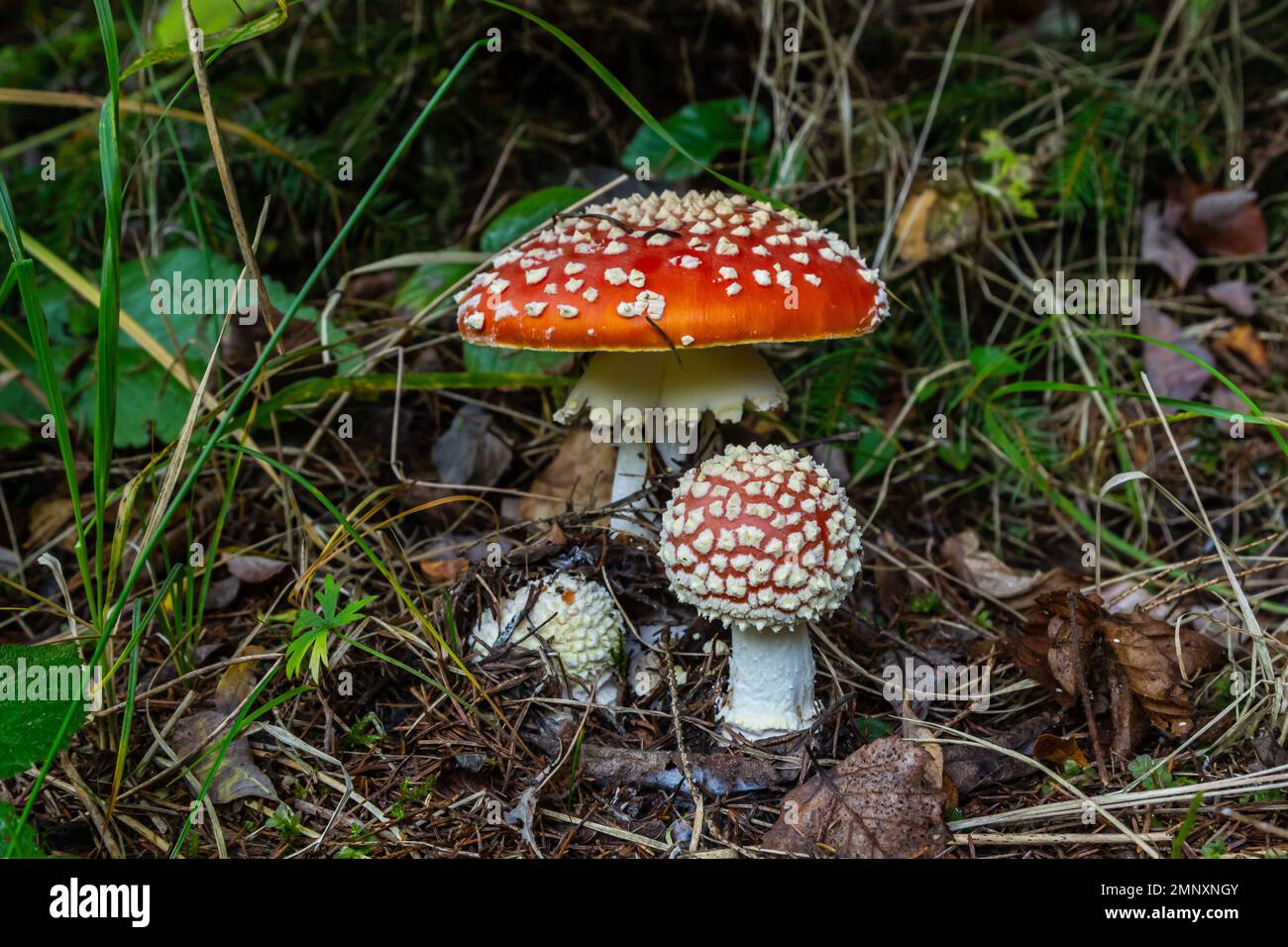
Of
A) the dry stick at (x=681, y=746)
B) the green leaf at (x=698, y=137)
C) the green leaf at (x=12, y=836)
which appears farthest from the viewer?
the green leaf at (x=698, y=137)

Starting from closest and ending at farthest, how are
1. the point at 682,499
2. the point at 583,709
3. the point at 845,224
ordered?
the point at 682,499
the point at 583,709
the point at 845,224

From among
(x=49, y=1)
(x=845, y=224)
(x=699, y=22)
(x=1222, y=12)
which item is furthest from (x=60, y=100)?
(x=1222, y=12)

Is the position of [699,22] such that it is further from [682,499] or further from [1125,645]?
[1125,645]

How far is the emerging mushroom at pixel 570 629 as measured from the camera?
2.78 m

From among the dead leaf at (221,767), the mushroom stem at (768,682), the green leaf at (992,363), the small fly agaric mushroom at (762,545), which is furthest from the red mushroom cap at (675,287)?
the dead leaf at (221,767)

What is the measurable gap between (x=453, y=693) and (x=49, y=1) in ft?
16.8

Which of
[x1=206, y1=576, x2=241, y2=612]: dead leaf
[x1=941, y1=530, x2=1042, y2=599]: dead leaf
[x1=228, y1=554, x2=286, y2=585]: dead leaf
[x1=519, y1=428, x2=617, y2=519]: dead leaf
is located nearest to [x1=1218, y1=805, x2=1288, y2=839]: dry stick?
[x1=941, y1=530, x2=1042, y2=599]: dead leaf

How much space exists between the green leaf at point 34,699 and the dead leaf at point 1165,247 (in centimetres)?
435

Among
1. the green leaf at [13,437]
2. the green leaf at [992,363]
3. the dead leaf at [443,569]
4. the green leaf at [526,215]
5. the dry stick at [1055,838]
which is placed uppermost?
the green leaf at [526,215]

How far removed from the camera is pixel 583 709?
2.73 m

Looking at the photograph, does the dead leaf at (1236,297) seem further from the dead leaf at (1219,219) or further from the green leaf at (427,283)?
the green leaf at (427,283)

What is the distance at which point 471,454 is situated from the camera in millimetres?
3654

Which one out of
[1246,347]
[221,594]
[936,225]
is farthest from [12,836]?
[1246,347]

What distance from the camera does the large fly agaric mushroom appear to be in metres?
2.50
